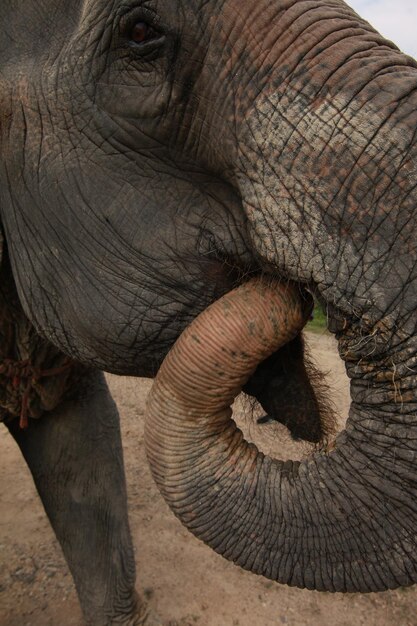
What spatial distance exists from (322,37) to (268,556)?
4.49 ft

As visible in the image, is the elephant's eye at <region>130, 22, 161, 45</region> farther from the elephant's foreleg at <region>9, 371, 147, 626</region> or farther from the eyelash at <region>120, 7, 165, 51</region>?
the elephant's foreleg at <region>9, 371, 147, 626</region>

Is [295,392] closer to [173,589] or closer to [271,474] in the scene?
[271,474]

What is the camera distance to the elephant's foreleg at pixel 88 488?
358 cm

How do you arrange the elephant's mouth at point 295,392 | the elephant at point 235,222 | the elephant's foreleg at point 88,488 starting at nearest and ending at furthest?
the elephant at point 235,222
the elephant's mouth at point 295,392
the elephant's foreleg at point 88,488

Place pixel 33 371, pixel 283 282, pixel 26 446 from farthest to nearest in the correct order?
pixel 26 446, pixel 33 371, pixel 283 282

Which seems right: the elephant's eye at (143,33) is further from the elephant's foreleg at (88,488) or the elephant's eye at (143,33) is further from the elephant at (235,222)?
the elephant's foreleg at (88,488)

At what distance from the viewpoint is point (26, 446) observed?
3.61m

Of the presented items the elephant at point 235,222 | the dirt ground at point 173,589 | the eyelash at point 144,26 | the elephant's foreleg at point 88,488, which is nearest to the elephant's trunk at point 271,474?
the elephant at point 235,222

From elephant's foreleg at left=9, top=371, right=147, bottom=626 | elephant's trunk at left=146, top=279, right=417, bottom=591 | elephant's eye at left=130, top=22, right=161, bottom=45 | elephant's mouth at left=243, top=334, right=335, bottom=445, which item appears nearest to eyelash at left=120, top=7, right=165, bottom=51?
elephant's eye at left=130, top=22, right=161, bottom=45

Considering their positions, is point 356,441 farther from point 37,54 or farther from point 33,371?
point 33,371

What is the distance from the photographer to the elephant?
164cm

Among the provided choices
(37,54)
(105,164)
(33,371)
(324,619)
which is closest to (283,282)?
(105,164)

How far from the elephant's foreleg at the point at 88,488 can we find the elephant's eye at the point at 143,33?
203cm

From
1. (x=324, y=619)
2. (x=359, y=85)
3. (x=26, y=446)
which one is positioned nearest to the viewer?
(x=359, y=85)
